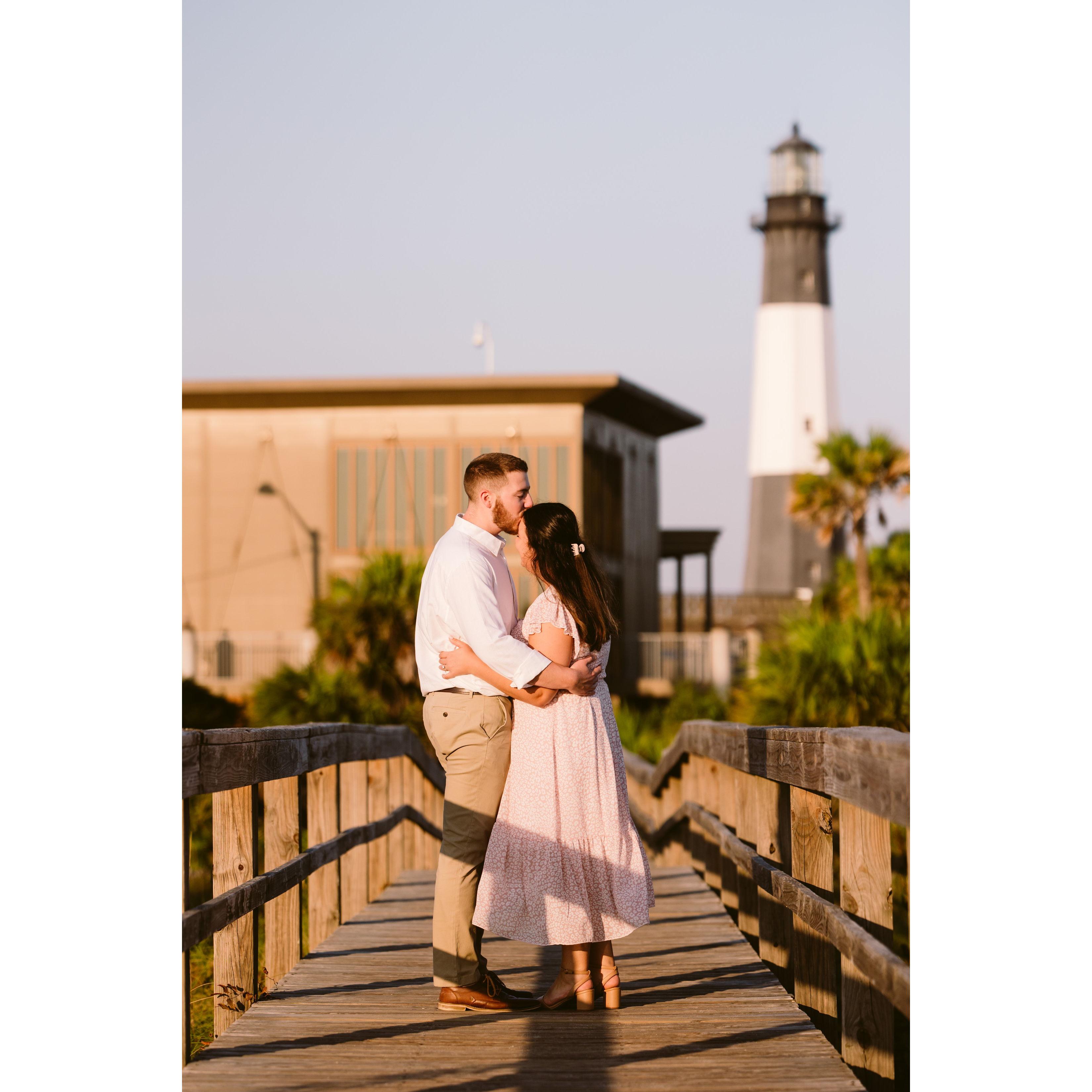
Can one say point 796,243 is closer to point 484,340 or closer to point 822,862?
point 484,340

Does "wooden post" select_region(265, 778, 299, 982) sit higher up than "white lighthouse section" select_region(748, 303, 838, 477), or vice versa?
"white lighthouse section" select_region(748, 303, 838, 477)

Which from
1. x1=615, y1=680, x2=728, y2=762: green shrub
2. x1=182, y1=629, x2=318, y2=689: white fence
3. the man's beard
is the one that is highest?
the man's beard

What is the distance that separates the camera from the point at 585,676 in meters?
5.16

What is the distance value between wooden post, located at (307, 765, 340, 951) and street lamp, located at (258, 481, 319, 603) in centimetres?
2289

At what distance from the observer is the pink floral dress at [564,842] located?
203 inches

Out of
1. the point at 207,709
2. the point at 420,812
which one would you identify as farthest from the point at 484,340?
the point at 420,812

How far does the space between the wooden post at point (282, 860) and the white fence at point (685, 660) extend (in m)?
23.7

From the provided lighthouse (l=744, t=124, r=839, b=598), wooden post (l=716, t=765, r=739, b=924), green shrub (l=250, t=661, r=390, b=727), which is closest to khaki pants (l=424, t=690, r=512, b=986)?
wooden post (l=716, t=765, r=739, b=924)

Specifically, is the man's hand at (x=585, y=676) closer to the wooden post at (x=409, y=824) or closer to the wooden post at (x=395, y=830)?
the wooden post at (x=395, y=830)

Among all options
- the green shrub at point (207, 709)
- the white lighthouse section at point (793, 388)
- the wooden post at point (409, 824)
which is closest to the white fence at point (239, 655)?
the green shrub at point (207, 709)

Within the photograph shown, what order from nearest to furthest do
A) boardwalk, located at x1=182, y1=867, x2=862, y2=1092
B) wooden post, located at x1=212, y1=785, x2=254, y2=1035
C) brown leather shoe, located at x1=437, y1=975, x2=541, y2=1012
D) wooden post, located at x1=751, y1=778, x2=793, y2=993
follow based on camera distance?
boardwalk, located at x1=182, y1=867, x2=862, y2=1092 < wooden post, located at x1=212, y1=785, x2=254, y2=1035 < brown leather shoe, located at x1=437, y1=975, x2=541, y2=1012 < wooden post, located at x1=751, y1=778, x2=793, y2=993

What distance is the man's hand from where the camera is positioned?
5.15 m

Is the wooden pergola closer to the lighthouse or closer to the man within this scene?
the lighthouse

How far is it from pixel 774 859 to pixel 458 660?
1.60m
